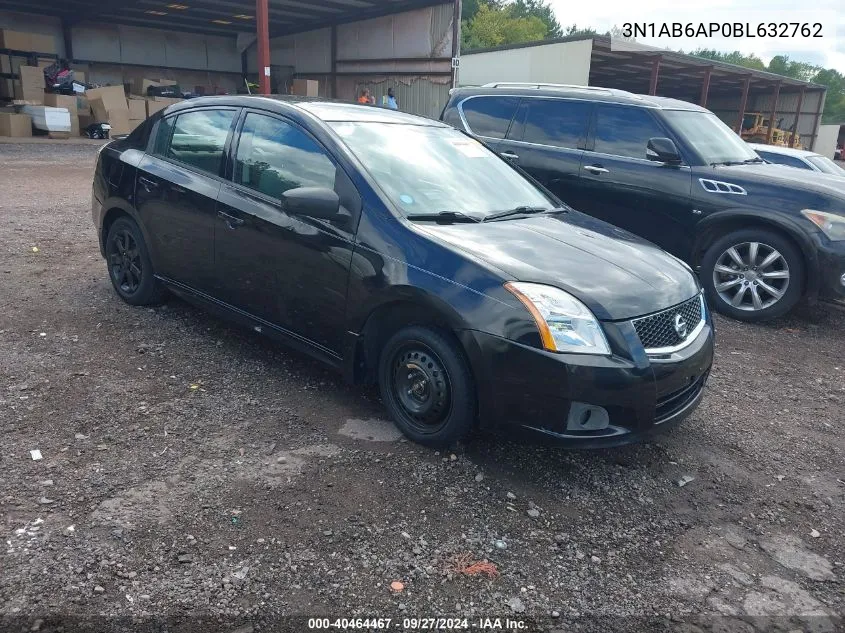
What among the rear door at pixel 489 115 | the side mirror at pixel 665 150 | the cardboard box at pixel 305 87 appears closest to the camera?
the side mirror at pixel 665 150

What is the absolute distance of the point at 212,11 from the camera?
78.9 feet

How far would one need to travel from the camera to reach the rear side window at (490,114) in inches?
296

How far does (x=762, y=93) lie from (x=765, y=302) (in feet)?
148

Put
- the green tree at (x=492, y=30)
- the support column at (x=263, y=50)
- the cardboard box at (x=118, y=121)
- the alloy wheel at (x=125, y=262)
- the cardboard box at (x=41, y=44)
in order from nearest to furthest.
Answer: the alloy wheel at (x=125, y=262) → the support column at (x=263, y=50) → the cardboard box at (x=118, y=121) → the cardboard box at (x=41, y=44) → the green tree at (x=492, y=30)

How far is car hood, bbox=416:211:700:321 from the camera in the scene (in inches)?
127

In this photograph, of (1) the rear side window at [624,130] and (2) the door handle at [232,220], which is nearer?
(2) the door handle at [232,220]

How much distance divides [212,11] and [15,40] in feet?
20.8

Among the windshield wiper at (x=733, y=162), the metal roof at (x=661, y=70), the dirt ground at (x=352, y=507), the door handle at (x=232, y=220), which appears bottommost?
the dirt ground at (x=352, y=507)

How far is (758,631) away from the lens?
2.48 metres

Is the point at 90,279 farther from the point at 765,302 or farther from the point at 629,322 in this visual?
the point at 765,302

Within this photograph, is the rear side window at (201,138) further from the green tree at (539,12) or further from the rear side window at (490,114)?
the green tree at (539,12)

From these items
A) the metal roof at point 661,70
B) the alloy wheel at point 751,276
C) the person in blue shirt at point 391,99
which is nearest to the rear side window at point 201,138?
the alloy wheel at point 751,276

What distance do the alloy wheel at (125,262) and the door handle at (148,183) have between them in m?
0.44

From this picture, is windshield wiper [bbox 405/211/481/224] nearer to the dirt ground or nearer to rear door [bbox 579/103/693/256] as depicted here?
the dirt ground
